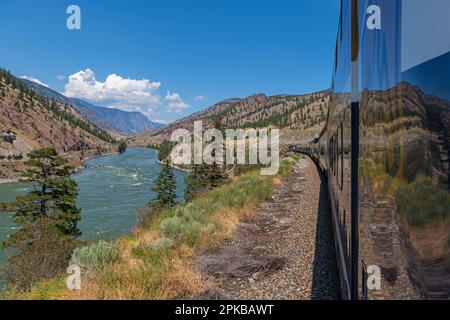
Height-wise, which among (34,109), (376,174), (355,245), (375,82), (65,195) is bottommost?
(65,195)

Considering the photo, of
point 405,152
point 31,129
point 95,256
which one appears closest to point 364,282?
point 405,152

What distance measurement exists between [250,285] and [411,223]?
5.26 metres

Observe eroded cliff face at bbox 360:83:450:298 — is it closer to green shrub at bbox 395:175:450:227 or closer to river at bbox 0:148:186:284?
green shrub at bbox 395:175:450:227

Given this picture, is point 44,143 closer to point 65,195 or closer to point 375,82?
point 65,195

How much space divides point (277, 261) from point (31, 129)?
152 meters

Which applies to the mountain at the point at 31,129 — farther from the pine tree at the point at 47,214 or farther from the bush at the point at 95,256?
the bush at the point at 95,256

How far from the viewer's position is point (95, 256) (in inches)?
276

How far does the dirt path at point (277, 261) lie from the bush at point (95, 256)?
6.87ft

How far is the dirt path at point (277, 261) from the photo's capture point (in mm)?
5930

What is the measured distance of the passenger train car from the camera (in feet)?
4.04

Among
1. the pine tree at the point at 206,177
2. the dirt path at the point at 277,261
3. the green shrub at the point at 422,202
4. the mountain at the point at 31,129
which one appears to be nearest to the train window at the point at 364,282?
the green shrub at the point at 422,202

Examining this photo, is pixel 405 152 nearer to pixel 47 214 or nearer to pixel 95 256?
pixel 95 256

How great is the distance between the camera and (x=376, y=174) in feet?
7.50
